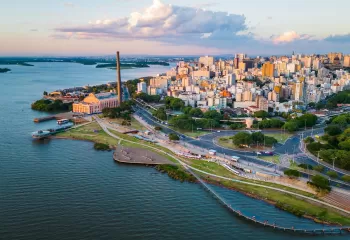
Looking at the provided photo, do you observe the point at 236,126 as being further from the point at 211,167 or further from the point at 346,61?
the point at 346,61

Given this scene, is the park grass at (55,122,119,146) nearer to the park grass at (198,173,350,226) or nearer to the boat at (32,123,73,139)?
the boat at (32,123,73,139)

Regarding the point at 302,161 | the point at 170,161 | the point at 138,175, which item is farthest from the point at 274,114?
the point at 138,175

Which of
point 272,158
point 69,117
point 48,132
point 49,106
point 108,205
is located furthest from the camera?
point 49,106

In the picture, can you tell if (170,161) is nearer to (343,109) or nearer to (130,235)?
(130,235)

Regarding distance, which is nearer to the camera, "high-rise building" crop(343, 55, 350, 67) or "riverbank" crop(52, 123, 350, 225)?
"riverbank" crop(52, 123, 350, 225)

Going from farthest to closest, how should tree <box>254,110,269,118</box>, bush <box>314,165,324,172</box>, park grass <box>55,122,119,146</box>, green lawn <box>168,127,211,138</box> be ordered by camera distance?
tree <box>254,110,269,118</box>, green lawn <box>168,127,211,138</box>, park grass <box>55,122,119,146</box>, bush <box>314,165,324,172</box>

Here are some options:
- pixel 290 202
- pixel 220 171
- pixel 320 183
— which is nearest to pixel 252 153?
pixel 220 171

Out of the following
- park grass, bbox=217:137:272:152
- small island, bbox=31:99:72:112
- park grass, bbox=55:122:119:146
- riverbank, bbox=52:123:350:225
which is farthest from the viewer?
small island, bbox=31:99:72:112

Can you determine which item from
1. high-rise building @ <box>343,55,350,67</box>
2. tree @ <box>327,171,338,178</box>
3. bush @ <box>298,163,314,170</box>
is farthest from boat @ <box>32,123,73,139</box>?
high-rise building @ <box>343,55,350,67</box>
